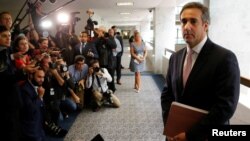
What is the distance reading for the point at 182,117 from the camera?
1.31 metres

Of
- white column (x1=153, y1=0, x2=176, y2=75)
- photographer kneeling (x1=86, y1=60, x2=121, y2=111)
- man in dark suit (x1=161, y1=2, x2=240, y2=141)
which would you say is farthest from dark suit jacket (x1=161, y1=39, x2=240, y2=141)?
white column (x1=153, y1=0, x2=176, y2=75)

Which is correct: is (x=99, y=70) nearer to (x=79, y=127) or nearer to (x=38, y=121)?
(x=79, y=127)

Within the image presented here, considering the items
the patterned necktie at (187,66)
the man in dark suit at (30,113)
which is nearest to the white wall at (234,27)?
the patterned necktie at (187,66)

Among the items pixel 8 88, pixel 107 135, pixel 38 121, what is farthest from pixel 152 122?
pixel 8 88

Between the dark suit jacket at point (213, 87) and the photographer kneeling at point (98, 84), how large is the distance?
3.05 metres

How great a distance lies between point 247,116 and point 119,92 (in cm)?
346

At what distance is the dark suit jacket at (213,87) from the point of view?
121cm

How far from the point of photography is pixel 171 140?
140 centimetres

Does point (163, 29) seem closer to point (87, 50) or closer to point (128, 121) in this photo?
point (87, 50)

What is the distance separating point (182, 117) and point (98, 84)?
3163 millimetres

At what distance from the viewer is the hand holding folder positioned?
1.27 m

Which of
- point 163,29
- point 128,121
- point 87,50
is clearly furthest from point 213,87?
point 163,29

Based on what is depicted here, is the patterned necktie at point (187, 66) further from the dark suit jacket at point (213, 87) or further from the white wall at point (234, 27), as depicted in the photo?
the white wall at point (234, 27)

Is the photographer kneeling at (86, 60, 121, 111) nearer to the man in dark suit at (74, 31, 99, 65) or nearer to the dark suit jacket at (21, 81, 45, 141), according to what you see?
the man in dark suit at (74, 31, 99, 65)
